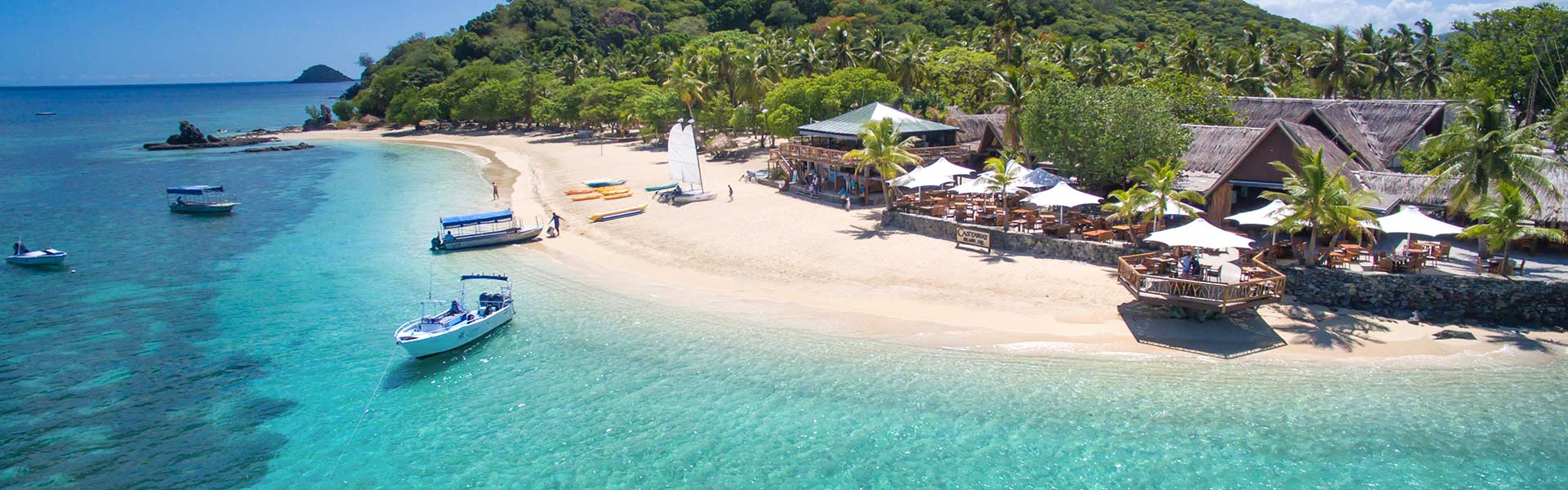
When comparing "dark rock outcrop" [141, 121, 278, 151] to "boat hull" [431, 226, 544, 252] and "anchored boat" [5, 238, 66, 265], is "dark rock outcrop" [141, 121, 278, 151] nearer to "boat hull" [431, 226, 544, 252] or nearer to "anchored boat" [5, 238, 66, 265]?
"anchored boat" [5, 238, 66, 265]

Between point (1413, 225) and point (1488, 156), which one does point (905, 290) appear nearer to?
point (1413, 225)

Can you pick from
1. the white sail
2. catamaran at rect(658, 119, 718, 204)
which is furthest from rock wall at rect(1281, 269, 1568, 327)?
the white sail

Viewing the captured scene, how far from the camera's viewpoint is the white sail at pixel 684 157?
1535 inches

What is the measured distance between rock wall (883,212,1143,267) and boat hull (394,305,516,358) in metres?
15.1

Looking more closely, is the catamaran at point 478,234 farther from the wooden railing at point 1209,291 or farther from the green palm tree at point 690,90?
the green palm tree at point 690,90

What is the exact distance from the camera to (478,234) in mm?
34031

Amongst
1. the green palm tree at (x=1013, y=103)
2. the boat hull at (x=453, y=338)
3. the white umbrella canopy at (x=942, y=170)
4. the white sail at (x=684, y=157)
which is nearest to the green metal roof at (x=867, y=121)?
the green palm tree at (x=1013, y=103)

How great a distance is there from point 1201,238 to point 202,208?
4815 cm

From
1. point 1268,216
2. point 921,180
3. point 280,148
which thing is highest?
point 280,148

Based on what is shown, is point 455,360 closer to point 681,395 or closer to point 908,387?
point 681,395

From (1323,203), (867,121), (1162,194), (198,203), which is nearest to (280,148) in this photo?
(198,203)

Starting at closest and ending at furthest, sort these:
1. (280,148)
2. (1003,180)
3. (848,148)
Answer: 1. (1003,180)
2. (848,148)
3. (280,148)

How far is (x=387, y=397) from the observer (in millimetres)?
19578

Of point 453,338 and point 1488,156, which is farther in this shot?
point 1488,156
